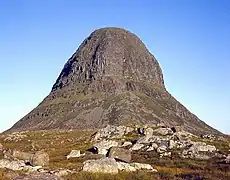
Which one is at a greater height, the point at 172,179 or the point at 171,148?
the point at 171,148

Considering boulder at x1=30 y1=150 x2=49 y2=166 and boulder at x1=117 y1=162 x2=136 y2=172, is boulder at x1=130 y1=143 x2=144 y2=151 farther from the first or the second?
boulder at x1=117 y1=162 x2=136 y2=172

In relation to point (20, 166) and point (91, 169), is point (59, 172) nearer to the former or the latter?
point (91, 169)

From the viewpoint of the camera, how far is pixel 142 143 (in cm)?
9225

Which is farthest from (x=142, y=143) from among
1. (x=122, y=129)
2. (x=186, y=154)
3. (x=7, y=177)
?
(x=7, y=177)

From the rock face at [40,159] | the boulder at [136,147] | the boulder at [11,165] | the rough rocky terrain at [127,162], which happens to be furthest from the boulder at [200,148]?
the boulder at [11,165]

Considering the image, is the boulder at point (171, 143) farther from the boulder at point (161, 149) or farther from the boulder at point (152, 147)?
the boulder at point (152, 147)

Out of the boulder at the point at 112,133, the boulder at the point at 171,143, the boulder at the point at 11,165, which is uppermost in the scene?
the boulder at the point at 112,133

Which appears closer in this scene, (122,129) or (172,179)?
(172,179)

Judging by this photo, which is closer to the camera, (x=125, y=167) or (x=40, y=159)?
(x=125, y=167)

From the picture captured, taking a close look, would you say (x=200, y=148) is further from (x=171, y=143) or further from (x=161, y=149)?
(x=171, y=143)

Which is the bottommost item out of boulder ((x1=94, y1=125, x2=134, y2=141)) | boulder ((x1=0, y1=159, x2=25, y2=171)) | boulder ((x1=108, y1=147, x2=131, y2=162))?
boulder ((x1=0, y1=159, x2=25, y2=171))

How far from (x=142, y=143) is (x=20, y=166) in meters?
46.6

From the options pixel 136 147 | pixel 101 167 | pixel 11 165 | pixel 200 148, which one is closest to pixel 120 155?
pixel 101 167

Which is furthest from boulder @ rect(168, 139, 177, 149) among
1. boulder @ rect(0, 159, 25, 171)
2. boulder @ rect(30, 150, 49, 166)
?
boulder @ rect(0, 159, 25, 171)
